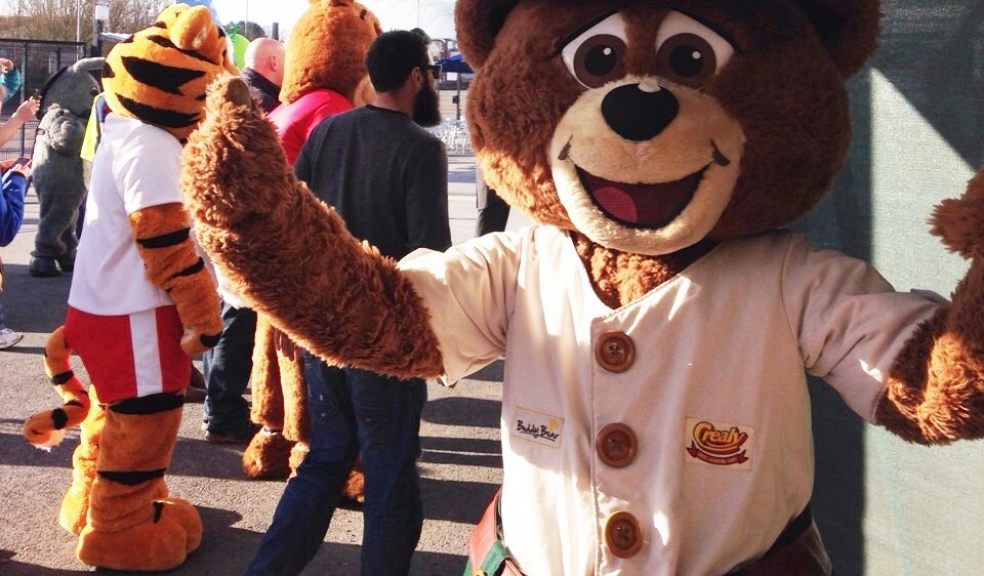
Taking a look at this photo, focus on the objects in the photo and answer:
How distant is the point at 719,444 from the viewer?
1697mm

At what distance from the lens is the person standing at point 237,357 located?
5.00 m

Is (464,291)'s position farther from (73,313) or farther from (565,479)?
(73,313)

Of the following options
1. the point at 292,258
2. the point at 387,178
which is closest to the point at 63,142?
the point at 387,178

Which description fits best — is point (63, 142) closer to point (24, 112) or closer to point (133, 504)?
point (24, 112)

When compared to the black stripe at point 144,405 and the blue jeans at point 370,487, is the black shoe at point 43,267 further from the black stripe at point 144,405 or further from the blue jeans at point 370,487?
the blue jeans at point 370,487

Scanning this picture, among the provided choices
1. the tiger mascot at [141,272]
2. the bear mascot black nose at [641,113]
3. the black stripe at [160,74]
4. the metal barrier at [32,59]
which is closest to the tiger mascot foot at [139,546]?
the tiger mascot at [141,272]

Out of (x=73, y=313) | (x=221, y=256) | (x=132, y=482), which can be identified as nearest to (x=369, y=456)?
(x=132, y=482)

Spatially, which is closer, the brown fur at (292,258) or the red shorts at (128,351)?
the brown fur at (292,258)

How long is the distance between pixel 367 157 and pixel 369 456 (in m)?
0.96

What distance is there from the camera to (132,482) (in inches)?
138

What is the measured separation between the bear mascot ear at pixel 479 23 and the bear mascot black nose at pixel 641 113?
15.4 inches

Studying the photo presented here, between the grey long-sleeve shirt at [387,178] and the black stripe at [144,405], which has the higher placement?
the grey long-sleeve shirt at [387,178]

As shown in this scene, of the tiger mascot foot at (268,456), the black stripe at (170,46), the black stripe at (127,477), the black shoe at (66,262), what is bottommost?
the black shoe at (66,262)

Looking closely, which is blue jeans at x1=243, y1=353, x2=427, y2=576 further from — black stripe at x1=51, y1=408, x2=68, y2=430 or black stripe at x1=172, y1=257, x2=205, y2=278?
black stripe at x1=51, y1=408, x2=68, y2=430
